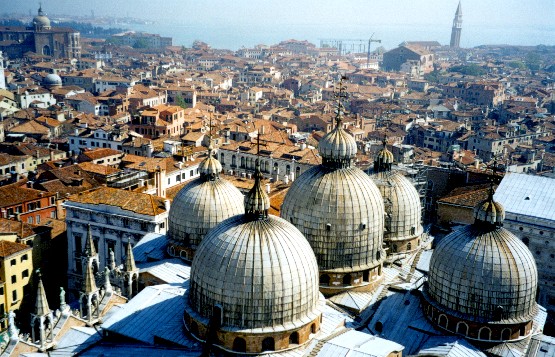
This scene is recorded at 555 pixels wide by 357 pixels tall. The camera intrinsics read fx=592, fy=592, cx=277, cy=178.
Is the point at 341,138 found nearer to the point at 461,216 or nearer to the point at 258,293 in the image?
the point at 258,293

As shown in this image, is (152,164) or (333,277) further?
(152,164)

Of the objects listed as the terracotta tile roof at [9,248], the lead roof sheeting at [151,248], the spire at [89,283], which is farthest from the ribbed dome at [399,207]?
the terracotta tile roof at [9,248]

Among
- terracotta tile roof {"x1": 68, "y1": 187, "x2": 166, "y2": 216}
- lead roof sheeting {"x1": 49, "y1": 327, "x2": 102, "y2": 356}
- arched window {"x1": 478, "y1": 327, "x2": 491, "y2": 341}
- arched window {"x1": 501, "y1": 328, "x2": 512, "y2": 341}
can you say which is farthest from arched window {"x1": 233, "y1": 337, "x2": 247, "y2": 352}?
terracotta tile roof {"x1": 68, "y1": 187, "x2": 166, "y2": 216}

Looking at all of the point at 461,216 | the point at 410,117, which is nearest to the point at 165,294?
the point at 461,216

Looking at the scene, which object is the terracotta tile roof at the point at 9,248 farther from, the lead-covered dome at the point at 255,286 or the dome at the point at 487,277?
the dome at the point at 487,277

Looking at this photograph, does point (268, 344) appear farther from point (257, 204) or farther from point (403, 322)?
point (403, 322)

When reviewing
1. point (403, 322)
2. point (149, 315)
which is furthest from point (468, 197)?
point (149, 315)

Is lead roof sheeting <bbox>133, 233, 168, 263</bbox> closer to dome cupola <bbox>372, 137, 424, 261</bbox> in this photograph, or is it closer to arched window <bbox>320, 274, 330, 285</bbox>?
arched window <bbox>320, 274, 330, 285</bbox>
